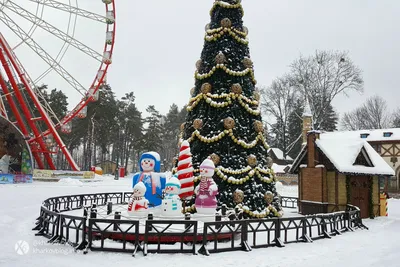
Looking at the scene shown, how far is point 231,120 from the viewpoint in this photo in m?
13.9

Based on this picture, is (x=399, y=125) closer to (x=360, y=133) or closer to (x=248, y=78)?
(x=360, y=133)

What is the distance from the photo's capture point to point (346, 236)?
42.0 ft

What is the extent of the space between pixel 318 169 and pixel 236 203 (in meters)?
6.94

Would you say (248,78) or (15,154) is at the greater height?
(248,78)

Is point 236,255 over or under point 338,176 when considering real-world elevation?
under

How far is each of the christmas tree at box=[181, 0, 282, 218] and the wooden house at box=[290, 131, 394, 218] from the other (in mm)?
4391

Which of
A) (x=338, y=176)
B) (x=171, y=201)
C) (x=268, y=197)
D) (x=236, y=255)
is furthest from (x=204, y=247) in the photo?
(x=338, y=176)

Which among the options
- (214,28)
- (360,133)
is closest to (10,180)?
(214,28)

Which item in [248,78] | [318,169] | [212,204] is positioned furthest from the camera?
[318,169]

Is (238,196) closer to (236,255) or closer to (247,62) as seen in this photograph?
(236,255)

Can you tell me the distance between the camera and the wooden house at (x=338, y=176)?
17.8m

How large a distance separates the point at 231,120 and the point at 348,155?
825 centimetres

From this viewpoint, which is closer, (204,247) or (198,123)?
(204,247)

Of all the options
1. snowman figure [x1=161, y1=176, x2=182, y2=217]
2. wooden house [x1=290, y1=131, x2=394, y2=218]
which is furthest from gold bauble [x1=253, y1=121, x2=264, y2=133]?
wooden house [x1=290, y1=131, x2=394, y2=218]
